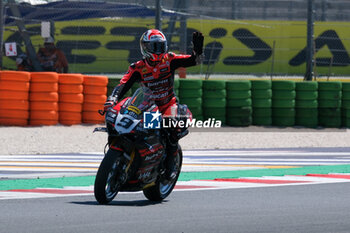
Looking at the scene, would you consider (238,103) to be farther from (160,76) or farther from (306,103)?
(160,76)

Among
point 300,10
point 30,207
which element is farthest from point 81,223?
point 300,10

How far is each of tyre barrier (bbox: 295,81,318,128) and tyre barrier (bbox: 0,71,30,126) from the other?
5562 millimetres

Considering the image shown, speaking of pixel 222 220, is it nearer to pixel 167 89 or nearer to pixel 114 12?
pixel 167 89

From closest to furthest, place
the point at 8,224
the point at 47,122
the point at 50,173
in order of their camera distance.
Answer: the point at 8,224, the point at 50,173, the point at 47,122

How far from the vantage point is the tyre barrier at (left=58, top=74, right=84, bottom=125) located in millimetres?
15023

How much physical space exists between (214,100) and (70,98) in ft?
9.50

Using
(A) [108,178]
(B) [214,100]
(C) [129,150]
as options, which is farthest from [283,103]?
(A) [108,178]

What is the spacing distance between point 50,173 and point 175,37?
7.82m

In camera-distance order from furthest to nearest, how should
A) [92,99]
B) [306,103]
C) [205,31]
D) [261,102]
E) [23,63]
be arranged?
[205,31], [23,63], [306,103], [261,102], [92,99]

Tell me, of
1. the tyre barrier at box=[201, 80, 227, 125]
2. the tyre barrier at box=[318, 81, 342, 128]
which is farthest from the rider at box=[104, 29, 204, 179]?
the tyre barrier at box=[318, 81, 342, 128]

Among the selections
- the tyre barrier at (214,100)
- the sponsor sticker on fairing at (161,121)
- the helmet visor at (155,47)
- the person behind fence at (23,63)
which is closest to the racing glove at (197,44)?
the helmet visor at (155,47)

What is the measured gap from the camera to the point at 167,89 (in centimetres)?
728

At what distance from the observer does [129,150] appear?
6535 millimetres

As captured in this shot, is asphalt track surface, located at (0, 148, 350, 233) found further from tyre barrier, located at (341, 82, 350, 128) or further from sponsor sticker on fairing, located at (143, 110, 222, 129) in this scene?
tyre barrier, located at (341, 82, 350, 128)
